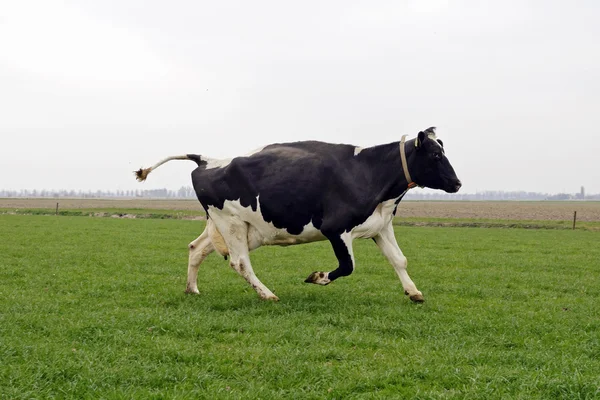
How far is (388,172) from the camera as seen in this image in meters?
8.20

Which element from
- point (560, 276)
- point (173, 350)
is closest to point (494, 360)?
point (173, 350)

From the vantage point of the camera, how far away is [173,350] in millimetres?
5520

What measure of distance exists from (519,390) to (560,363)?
991 millimetres

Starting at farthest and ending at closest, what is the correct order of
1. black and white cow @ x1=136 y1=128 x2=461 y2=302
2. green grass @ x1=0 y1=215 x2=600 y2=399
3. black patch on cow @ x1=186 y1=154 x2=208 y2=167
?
black patch on cow @ x1=186 y1=154 x2=208 y2=167
black and white cow @ x1=136 y1=128 x2=461 y2=302
green grass @ x1=0 y1=215 x2=600 y2=399

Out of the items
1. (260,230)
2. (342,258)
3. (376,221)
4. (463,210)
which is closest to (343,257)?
(342,258)

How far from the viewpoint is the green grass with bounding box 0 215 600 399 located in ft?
15.2

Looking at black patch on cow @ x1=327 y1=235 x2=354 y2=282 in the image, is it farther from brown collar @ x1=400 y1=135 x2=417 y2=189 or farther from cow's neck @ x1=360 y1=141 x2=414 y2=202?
brown collar @ x1=400 y1=135 x2=417 y2=189

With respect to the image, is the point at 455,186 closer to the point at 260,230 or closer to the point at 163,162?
the point at 260,230

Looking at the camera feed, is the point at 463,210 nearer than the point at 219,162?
No

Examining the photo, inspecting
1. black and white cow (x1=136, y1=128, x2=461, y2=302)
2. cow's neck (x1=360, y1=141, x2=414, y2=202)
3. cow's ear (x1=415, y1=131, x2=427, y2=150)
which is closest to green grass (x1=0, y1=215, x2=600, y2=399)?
black and white cow (x1=136, y1=128, x2=461, y2=302)

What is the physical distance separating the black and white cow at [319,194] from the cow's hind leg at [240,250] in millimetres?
15

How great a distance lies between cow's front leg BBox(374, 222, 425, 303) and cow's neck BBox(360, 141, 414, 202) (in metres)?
0.60

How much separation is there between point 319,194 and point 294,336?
2.49 metres

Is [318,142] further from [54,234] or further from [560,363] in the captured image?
[54,234]
